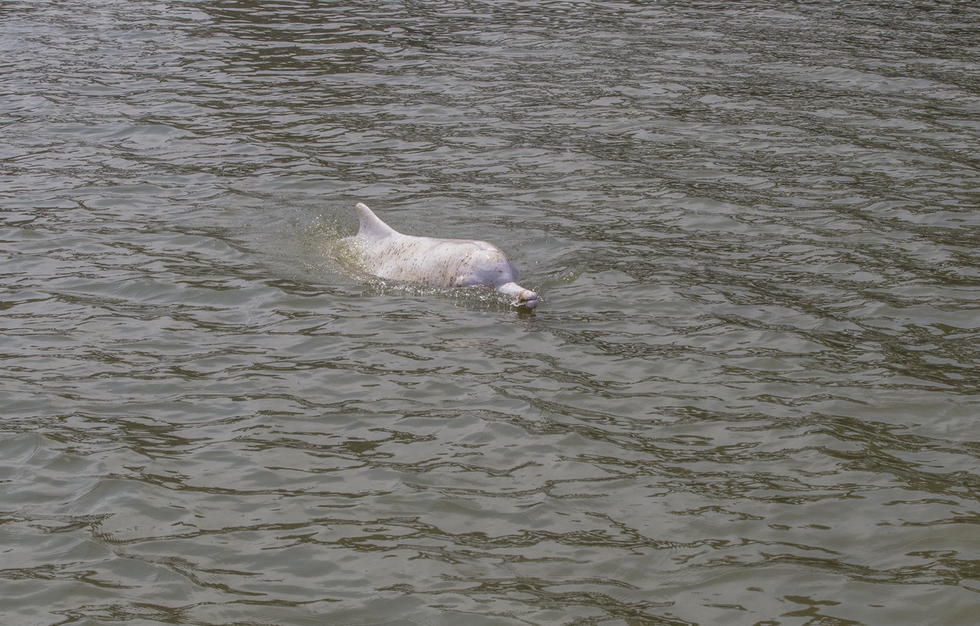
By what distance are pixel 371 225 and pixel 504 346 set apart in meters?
2.77

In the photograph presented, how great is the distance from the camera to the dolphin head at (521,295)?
10.8 m

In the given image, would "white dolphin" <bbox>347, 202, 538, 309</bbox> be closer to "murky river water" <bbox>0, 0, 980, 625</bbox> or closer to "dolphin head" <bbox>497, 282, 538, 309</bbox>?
"dolphin head" <bbox>497, 282, 538, 309</bbox>

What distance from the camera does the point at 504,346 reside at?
10.2 m

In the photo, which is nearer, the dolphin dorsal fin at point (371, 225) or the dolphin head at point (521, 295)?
the dolphin head at point (521, 295)

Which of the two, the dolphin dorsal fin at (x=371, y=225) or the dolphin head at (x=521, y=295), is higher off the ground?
the dolphin dorsal fin at (x=371, y=225)

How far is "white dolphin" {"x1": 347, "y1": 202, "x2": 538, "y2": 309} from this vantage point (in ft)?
37.4

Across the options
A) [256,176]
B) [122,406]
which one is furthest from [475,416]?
[256,176]

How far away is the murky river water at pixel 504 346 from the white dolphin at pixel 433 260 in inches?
8.7

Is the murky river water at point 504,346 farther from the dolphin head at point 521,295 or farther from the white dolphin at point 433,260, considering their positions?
the white dolphin at point 433,260

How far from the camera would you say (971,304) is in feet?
35.2

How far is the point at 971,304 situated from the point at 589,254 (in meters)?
3.57

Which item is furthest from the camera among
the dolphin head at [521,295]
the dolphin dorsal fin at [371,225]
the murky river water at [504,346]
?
the dolphin dorsal fin at [371,225]

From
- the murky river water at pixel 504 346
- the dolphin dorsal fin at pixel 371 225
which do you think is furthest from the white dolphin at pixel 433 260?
the murky river water at pixel 504 346

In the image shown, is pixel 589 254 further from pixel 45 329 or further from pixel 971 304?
Answer: pixel 45 329
